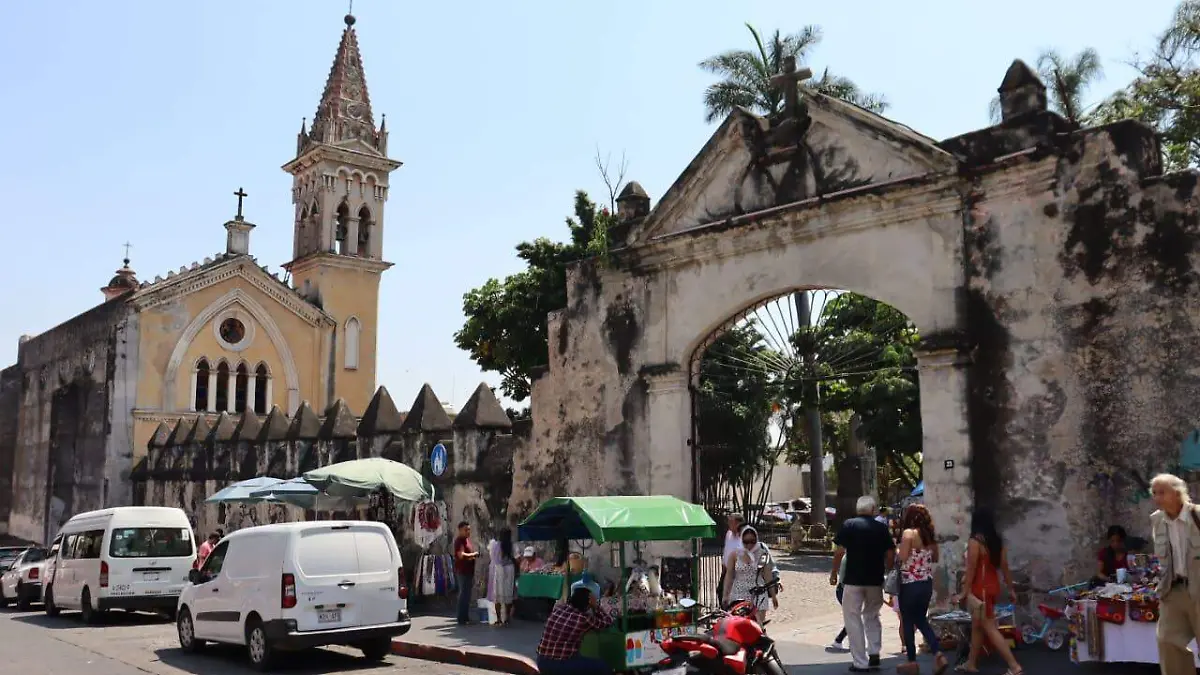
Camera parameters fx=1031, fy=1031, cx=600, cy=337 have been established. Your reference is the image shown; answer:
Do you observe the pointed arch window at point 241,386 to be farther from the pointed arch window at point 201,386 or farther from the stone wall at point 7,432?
the stone wall at point 7,432

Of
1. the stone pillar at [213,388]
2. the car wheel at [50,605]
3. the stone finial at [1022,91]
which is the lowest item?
the car wheel at [50,605]

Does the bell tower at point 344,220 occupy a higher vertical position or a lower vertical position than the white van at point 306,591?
higher

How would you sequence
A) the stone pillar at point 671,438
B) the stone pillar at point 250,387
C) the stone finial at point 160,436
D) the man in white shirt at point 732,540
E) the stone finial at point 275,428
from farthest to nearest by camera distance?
the stone pillar at point 250,387
the stone finial at point 160,436
the stone finial at point 275,428
the stone pillar at point 671,438
the man in white shirt at point 732,540

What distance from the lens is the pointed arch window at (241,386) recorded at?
37.2 m

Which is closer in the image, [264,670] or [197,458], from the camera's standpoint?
[264,670]

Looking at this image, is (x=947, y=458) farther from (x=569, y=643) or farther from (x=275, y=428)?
(x=275, y=428)

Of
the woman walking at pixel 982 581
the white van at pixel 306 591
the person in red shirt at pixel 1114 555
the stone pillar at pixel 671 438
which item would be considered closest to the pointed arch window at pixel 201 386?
the white van at pixel 306 591

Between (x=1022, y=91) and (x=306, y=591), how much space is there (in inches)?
383

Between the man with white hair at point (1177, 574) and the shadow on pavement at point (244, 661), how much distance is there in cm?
817

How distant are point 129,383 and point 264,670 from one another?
25.8 meters

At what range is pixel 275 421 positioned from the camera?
81.3 feet

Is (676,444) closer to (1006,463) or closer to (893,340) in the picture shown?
(1006,463)

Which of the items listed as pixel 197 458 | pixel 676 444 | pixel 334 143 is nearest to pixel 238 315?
pixel 334 143

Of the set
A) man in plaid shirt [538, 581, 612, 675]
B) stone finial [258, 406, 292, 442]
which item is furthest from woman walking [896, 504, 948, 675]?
stone finial [258, 406, 292, 442]
